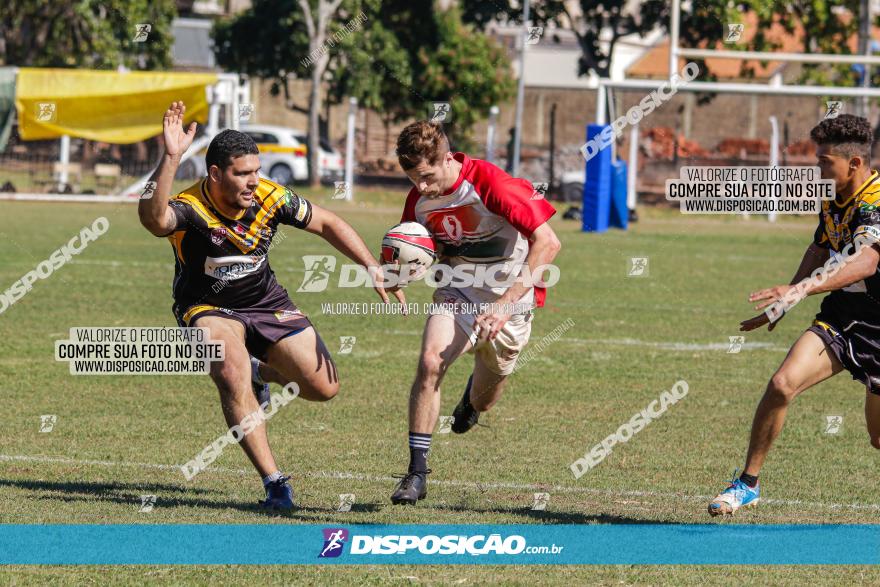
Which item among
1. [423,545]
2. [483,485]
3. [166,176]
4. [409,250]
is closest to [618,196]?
[483,485]

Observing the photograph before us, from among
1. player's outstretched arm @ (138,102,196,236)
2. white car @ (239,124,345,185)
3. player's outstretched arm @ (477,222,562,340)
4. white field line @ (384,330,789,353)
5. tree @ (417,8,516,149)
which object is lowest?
white car @ (239,124,345,185)

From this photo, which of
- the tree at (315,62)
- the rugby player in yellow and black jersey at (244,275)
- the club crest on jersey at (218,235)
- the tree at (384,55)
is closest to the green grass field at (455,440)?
the rugby player in yellow and black jersey at (244,275)

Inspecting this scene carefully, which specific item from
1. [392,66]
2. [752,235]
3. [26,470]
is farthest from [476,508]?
[392,66]

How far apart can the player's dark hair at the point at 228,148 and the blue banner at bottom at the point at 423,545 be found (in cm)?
180

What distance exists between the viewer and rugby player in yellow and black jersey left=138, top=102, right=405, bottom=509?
6.72 m

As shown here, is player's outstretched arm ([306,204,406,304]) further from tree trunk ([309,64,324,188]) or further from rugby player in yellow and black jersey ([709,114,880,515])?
tree trunk ([309,64,324,188])

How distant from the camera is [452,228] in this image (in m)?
7.37

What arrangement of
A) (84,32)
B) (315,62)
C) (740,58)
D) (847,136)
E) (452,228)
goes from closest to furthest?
(847,136)
(452,228)
(740,58)
(315,62)
(84,32)

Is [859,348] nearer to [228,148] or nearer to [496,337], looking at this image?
[496,337]

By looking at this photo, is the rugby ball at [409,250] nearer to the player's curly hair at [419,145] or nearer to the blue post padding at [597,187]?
the player's curly hair at [419,145]

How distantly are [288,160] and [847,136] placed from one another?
110 feet

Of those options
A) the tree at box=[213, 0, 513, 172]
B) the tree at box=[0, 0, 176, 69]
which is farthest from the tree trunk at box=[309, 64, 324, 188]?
the tree at box=[0, 0, 176, 69]

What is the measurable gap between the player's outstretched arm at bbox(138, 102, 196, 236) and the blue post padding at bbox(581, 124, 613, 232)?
1781 centimetres

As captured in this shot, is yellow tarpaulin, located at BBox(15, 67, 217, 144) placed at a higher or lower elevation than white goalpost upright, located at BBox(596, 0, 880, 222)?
lower
